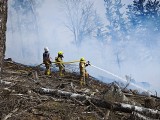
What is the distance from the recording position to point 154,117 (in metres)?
6.55

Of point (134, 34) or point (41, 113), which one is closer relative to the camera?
point (41, 113)

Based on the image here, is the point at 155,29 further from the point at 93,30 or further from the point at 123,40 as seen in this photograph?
the point at 93,30

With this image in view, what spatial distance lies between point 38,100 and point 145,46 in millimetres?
32473

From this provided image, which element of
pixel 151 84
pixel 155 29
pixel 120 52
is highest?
pixel 155 29

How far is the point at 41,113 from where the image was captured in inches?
243

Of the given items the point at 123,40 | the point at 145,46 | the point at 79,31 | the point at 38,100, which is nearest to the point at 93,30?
the point at 79,31

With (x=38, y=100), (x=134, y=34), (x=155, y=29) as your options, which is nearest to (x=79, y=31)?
(x=134, y=34)

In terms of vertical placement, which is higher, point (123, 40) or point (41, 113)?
point (123, 40)

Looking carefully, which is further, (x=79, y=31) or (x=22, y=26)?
(x=22, y=26)

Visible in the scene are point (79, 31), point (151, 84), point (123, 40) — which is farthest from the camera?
point (79, 31)

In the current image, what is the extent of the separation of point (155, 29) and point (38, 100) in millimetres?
31751

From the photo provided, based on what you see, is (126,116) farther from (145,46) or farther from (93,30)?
(93,30)

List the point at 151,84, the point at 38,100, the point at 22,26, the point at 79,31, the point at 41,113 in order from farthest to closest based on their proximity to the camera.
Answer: the point at 22,26 → the point at 79,31 → the point at 151,84 → the point at 38,100 → the point at 41,113

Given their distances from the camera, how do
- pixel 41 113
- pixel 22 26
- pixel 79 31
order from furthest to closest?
pixel 22 26 < pixel 79 31 < pixel 41 113
